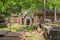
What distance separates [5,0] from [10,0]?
181 mm

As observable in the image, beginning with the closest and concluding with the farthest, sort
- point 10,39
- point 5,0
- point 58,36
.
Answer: point 10,39 < point 5,0 < point 58,36

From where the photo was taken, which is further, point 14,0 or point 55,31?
point 55,31

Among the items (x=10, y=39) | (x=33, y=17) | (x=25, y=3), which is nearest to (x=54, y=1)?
(x=25, y=3)

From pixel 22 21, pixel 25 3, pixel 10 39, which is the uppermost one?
pixel 25 3

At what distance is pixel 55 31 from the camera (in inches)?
422

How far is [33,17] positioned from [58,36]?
1009cm

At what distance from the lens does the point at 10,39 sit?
378cm

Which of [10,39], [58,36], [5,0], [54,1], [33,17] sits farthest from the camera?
[33,17]

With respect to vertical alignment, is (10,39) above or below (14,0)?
below

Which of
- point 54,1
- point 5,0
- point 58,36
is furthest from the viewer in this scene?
point 58,36

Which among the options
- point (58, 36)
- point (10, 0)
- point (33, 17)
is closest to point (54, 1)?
point (10, 0)

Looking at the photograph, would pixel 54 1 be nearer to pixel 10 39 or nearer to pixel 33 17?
pixel 10 39

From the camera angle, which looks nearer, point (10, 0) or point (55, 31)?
point (10, 0)

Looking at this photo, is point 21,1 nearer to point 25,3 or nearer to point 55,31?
point 25,3
